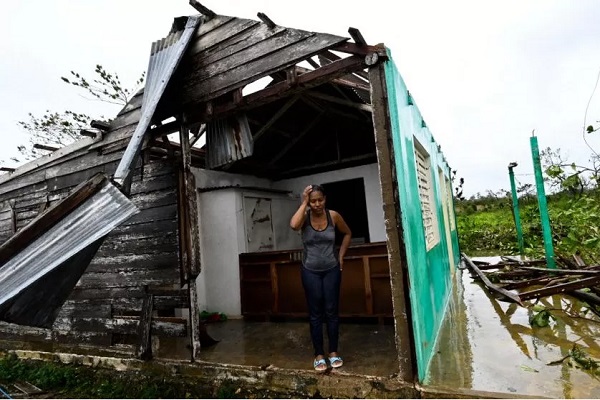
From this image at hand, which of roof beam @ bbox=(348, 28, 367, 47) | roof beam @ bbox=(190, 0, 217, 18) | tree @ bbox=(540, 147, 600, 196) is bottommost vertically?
tree @ bbox=(540, 147, 600, 196)

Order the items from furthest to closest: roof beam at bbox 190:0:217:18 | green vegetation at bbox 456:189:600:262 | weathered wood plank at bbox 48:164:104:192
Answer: green vegetation at bbox 456:189:600:262 < weathered wood plank at bbox 48:164:104:192 < roof beam at bbox 190:0:217:18

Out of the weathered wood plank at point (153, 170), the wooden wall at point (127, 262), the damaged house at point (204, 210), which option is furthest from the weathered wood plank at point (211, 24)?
the weathered wood plank at point (153, 170)

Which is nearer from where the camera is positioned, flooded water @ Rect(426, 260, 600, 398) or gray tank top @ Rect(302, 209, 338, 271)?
flooded water @ Rect(426, 260, 600, 398)

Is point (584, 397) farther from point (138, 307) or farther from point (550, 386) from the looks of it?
point (138, 307)

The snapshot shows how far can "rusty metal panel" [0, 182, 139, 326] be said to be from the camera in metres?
2.14

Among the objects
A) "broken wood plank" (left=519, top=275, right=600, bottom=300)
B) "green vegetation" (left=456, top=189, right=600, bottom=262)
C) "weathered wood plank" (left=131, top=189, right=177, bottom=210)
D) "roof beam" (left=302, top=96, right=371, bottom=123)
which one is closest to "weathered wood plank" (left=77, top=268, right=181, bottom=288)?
"weathered wood plank" (left=131, top=189, right=177, bottom=210)

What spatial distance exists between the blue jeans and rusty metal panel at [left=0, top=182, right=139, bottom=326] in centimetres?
185

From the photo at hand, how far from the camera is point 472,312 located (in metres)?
5.48

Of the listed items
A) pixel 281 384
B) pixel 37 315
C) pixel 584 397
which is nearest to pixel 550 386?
pixel 584 397

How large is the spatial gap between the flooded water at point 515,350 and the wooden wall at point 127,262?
300 centimetres

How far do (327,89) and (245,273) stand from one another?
3585 mm

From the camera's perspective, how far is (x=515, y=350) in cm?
360

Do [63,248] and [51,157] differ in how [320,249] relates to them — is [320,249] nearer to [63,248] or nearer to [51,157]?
[63,248]

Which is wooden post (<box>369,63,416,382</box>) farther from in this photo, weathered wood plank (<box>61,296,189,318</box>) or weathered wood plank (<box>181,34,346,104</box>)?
weathered wood plank (<box>61,296,189,318</box>)
